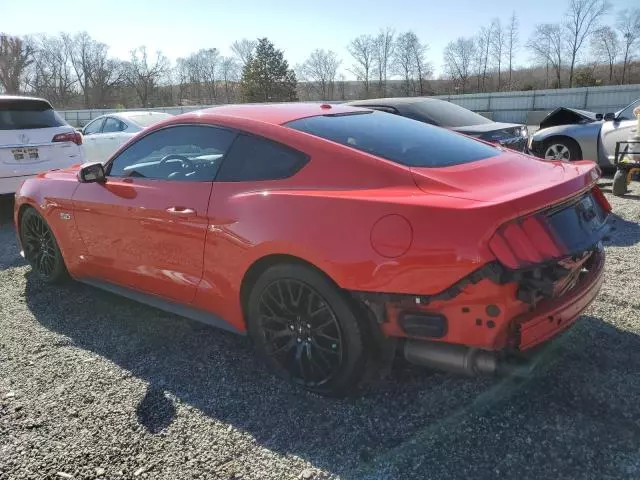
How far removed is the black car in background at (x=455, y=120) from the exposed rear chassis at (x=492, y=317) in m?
4.63

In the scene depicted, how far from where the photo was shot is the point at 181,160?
11.3 ft

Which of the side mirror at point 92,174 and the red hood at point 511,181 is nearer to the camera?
Answer: the red hood at point 511,181

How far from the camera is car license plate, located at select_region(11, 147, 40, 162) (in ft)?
23.3

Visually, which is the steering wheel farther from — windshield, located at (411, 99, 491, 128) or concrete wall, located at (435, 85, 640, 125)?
concrete wall, located at (435, 85, 640, 125)

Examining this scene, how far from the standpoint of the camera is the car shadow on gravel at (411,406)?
2.31 m

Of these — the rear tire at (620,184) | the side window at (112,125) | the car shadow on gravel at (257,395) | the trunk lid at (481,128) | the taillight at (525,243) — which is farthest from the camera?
the side window at (112,125)

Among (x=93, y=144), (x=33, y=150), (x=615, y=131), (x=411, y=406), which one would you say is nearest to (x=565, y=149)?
(x=615, y=131)

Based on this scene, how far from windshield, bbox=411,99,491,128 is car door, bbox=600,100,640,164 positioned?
256 cm

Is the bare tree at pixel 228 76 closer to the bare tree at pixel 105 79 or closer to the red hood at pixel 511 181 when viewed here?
the bare tree at pixel 105 79

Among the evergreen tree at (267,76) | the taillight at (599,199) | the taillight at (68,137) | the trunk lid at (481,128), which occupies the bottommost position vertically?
the taillight at (599,199)

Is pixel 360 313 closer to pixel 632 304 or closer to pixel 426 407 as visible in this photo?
pixel 426 407

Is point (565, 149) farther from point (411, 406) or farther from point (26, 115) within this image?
point (26, 115)

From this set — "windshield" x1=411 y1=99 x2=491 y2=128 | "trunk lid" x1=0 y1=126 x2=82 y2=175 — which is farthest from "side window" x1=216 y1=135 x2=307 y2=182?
"trunk lid" x1=0 y1=126 x2=82 y2=175

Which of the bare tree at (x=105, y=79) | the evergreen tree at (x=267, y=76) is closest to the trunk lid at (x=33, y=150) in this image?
the evergreen tree at (x=267, y=76)
